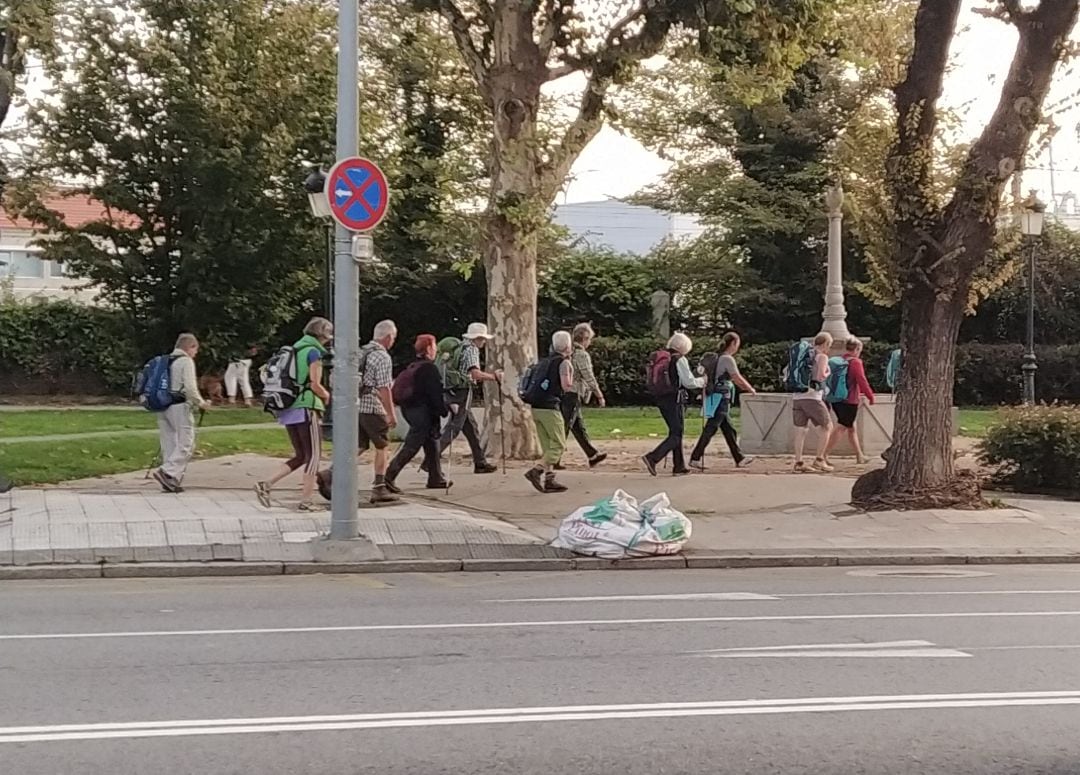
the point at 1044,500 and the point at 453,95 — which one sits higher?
Result: the point at 453,95

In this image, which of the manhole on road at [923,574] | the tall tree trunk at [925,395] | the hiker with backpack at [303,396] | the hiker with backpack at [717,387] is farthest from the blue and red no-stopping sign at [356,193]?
the hiker with backpack at [717,387]

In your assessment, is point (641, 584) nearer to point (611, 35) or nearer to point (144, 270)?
point (611, 35)

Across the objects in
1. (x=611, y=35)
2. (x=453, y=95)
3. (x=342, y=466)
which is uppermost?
(x=453, y=95)

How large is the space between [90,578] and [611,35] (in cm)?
952

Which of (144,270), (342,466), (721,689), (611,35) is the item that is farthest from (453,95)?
(721,689)

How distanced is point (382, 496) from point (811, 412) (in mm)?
5963

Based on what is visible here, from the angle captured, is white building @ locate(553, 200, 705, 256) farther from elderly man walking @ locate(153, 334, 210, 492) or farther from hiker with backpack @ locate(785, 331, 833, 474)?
elderly man walking @ locate(153, 334, 210, 492)

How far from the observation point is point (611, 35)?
1573 centimetres

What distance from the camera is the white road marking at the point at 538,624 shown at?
23.7ft

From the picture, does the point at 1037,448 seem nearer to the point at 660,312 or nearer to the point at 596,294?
the point at 660,312

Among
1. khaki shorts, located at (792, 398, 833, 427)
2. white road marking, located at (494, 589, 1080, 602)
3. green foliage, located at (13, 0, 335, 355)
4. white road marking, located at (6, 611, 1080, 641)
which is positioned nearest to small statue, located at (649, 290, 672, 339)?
green foliage, located at (13, 0, 335, 355)

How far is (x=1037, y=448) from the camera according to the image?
1483 cm

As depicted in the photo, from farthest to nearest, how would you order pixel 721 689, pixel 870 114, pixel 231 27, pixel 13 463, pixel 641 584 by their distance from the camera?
1. pixel 231 27
2. pixel 13 463
3. pixel 870 114
4. pixel 641 584
5. pixel 721 689

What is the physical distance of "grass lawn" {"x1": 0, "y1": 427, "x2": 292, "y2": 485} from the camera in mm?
14352
